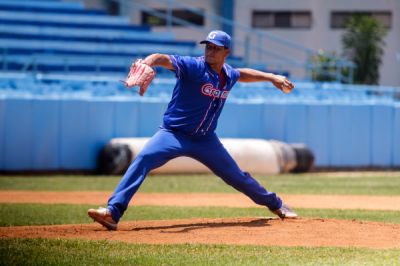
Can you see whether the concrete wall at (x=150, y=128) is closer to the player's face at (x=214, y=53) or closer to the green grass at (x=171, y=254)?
the player's face at (x=214, y=53)

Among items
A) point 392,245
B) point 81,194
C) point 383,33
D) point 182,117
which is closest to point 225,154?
point 182,117

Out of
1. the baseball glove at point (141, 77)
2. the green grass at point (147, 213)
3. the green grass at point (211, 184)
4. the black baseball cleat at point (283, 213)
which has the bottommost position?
the green grass at point (211, 184)

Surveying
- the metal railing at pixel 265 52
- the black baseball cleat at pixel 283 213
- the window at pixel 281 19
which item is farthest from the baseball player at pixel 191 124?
the window at pixel 281 19

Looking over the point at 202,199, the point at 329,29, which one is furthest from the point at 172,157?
the point at 329,29

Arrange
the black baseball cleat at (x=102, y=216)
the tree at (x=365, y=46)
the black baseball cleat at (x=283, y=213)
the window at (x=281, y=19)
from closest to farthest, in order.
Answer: the black baseball cleat at (x=102, y=216) → the black baseball cleat at (x=283, y=213) → the tree at (x=365, y=46) → the window at (x=281, y=19)

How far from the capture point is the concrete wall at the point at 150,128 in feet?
63.7

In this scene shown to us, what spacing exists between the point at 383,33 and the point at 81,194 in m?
24.1

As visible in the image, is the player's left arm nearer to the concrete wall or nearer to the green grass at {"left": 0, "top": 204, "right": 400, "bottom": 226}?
the green grass at {"left": 0, "top": 204, "right": 400, "bottom": 226}

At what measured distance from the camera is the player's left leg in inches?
372

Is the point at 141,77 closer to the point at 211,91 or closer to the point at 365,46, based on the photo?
the point at 211,91

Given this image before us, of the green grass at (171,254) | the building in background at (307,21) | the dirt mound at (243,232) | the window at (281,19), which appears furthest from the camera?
the window at (281,19)

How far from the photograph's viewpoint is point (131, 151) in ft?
62.5

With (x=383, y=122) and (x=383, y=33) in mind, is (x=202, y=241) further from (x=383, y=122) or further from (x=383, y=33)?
(x=383, y=33)

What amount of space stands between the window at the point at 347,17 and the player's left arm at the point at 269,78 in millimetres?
30029
